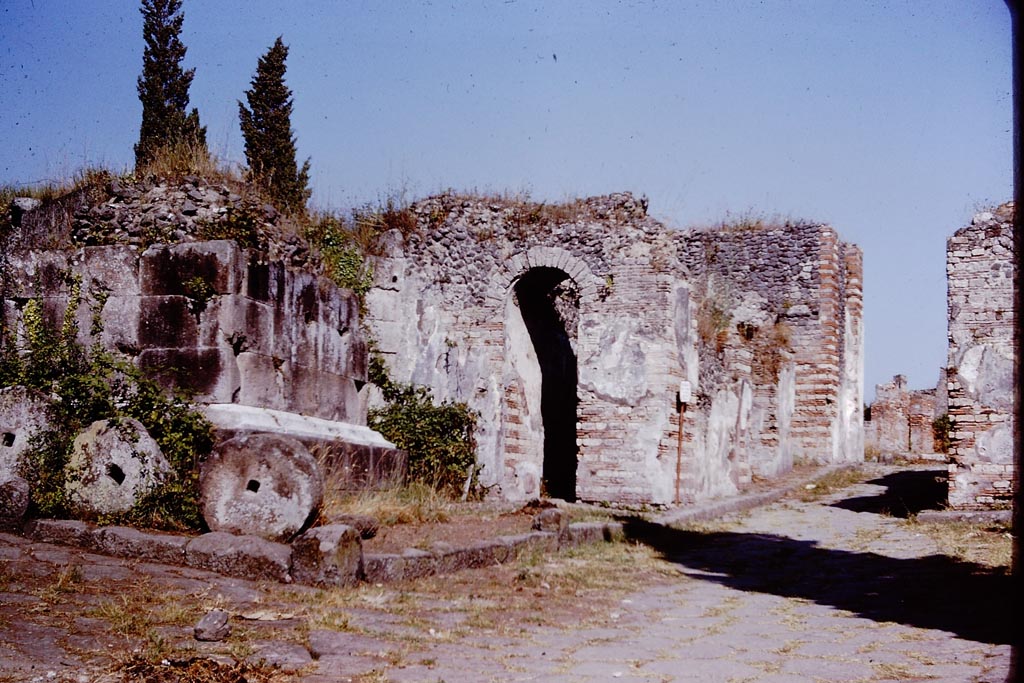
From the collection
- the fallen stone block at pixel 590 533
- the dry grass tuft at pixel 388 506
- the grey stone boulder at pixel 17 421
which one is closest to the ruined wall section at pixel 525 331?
the fallen stone block at pixel 590 533

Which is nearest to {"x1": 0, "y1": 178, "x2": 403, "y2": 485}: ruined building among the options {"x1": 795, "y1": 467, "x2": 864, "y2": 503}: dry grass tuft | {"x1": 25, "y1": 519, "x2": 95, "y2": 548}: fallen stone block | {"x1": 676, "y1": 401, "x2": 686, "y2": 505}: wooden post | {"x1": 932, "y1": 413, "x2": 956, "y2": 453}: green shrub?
{"x1": 25, "y1": 519, "x2": 95, "y2": 548}: fallen stone block

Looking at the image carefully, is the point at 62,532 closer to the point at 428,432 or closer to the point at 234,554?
the point at 234,554

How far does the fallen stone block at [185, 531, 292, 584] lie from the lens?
6629mm

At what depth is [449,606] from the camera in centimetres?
639

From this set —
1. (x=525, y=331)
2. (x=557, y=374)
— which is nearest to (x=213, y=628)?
(x=525, y=331)

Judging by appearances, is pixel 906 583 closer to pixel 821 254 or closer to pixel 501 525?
pixel 501 525

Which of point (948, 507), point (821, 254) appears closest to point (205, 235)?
point (948, 507)

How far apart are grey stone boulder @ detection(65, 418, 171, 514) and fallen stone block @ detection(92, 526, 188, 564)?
2.19 ft

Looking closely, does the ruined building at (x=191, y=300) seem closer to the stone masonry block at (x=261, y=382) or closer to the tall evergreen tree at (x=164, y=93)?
the stone masonry block at (x=261, y=382)

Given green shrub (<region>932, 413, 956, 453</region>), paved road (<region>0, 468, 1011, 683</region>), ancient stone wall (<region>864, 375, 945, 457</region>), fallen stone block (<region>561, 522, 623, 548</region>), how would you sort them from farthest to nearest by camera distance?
1. ancient stone wall (<region>864, 375, 945, 457</region>)
2. green shrub (<region>932, 413, 956, 453</region>)
3. fallen stone block (<region>561, 522, 623, 548</region>)
4. paved road (<region>0, 468, 1011, 683</region>)

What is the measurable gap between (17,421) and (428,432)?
21.0 ft

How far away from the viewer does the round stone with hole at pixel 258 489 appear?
731cm

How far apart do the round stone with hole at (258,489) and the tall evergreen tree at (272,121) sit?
50.9ft

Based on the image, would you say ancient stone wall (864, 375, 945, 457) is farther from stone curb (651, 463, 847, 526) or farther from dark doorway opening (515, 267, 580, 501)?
dark doorway opening (515, 267, 580, 501)
